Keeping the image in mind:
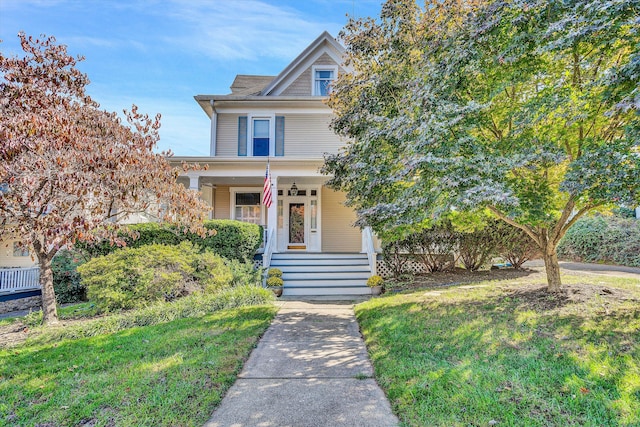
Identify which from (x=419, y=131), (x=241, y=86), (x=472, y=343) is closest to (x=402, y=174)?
(x=419, y=131)

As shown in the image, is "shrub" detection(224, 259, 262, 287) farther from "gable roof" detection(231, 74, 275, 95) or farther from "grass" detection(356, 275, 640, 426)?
"gable roof" detection(231, 74, 275, 95)

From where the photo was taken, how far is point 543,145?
15.7 feet

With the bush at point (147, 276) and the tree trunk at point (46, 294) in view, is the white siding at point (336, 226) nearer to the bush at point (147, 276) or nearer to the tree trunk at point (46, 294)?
the bush at point (147, 276)

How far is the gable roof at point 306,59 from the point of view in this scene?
15047 millimetres

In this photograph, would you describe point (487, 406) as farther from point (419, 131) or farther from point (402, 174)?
point (419, 131)

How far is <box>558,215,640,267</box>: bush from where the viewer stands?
12.4 m

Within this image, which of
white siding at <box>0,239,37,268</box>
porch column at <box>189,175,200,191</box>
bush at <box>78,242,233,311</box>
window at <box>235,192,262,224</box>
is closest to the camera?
bush at <box>78,242,233,311</box>

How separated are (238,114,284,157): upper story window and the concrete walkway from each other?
9636 millimetres

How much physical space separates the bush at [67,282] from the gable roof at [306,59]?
9846mm

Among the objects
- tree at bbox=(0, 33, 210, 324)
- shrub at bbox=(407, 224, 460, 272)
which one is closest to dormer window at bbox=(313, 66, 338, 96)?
shrub at bbox=(407, 224, 460, 272)

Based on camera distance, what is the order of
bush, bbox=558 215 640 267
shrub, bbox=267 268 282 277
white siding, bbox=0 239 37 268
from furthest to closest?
white siding, bbox=0 239 37 268
bush, bbox=558 215 640 267
shrub, bbox=267 268 282 277

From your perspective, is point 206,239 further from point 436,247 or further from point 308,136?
point 436,247

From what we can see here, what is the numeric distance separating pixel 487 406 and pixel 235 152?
13504mm

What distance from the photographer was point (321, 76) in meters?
15.4
